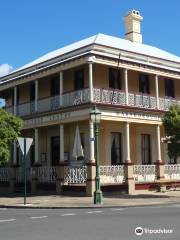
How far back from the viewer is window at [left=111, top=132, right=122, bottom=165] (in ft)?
88.3

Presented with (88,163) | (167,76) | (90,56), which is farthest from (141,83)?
(88,163)

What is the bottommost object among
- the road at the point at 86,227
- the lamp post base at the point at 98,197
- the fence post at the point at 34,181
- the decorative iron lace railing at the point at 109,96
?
the road at the point at 86,227

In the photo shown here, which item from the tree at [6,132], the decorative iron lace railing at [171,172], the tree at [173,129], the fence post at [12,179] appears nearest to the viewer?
the tree at [173,129]

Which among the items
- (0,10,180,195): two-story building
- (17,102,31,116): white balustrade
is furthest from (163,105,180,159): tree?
(17,102,31,116): white balustrade

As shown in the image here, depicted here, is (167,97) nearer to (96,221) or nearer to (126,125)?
(126,125)

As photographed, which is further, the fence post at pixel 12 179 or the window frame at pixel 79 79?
the fence post at pixel 12 179

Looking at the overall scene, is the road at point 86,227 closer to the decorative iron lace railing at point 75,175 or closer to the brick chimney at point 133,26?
the decorative iron lace railing at point 75,175

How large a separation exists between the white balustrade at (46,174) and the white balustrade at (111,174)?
3007 mm

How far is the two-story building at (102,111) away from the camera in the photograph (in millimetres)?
24344

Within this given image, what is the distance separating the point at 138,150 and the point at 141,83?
13.2 feet

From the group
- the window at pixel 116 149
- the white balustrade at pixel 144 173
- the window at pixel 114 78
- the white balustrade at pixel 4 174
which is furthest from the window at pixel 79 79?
the white balustrade at pixel 4 174

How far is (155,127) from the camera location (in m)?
27.8

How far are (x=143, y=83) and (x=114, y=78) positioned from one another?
2.30m

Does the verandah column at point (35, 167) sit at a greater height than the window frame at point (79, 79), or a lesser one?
lesser
